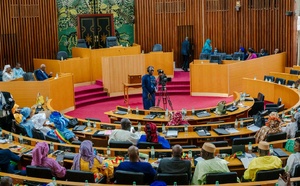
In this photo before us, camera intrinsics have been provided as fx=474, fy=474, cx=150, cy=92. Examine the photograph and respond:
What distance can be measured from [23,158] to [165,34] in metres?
14.0

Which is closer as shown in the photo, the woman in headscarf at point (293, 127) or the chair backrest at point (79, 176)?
the chair backrest at point (79, 176)

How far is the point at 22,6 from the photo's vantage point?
19.9m

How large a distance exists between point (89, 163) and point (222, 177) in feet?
6.67

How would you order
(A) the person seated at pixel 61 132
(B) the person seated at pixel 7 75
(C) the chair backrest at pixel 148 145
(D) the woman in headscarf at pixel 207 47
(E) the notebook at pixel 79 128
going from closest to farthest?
(C) the chair backrest at pixel 148 145 → (A) the person seated at pixel 61 132 → (E) the notebook at pixel 79 128 → (B) the person seated at pixel 7 75 → (D) the woman in headscarf at pixel 207 47

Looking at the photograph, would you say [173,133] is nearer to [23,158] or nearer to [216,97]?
[23,158]

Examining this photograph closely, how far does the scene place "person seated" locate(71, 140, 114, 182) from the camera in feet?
23.7

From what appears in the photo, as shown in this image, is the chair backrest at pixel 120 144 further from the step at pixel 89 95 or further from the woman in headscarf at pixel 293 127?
the step at pixel 89 95

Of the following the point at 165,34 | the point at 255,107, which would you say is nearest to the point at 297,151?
the point at 255,107

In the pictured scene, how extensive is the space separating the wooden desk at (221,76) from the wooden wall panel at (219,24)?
2224 mm

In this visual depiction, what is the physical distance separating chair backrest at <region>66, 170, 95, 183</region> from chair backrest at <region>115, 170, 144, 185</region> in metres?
0.39

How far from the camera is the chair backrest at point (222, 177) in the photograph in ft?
21.8

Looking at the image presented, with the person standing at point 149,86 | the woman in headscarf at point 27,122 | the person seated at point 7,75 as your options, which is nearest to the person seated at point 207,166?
the woman in headscarf at point 27,122

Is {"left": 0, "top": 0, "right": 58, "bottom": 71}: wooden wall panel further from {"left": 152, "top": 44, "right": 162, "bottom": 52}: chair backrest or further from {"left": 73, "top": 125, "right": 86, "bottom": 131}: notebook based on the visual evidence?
{"left": 73, "top": 125, "right": 86, "bottom": 131}: notebook

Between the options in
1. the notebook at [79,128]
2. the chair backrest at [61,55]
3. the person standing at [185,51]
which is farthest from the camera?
the person standing at [185,51]
